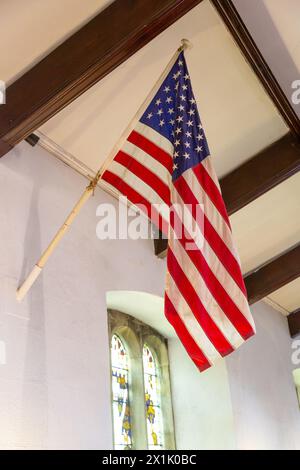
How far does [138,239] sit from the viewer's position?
5570 mm

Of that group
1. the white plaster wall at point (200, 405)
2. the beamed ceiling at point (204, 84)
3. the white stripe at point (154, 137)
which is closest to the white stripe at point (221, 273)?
the white stripe at point (154, 137)

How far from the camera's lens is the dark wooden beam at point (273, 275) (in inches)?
277

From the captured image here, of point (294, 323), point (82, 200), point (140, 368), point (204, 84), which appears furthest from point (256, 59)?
point (294, 323)

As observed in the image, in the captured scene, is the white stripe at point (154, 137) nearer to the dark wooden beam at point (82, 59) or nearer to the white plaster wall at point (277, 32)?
the dark wooden beam at point (82, 59)

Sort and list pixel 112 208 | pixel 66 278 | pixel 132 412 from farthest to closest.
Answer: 1. pixel 132 412
2. pixel 112 208
3. pixel 66 278

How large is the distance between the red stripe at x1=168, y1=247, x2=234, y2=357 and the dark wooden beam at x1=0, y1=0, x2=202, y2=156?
3.55ft

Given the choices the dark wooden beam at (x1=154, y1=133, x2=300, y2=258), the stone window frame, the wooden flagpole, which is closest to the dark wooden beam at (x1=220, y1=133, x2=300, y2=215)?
the dark wooden beam at (x1=154, y1=133, x2=300, y2=258)

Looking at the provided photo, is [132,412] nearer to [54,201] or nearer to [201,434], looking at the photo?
[201,434]

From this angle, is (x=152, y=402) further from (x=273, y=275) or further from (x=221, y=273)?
(x=221, y=273)

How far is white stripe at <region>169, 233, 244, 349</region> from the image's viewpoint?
3.64m

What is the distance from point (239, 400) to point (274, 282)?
1.23m

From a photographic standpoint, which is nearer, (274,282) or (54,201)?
(54,201)
